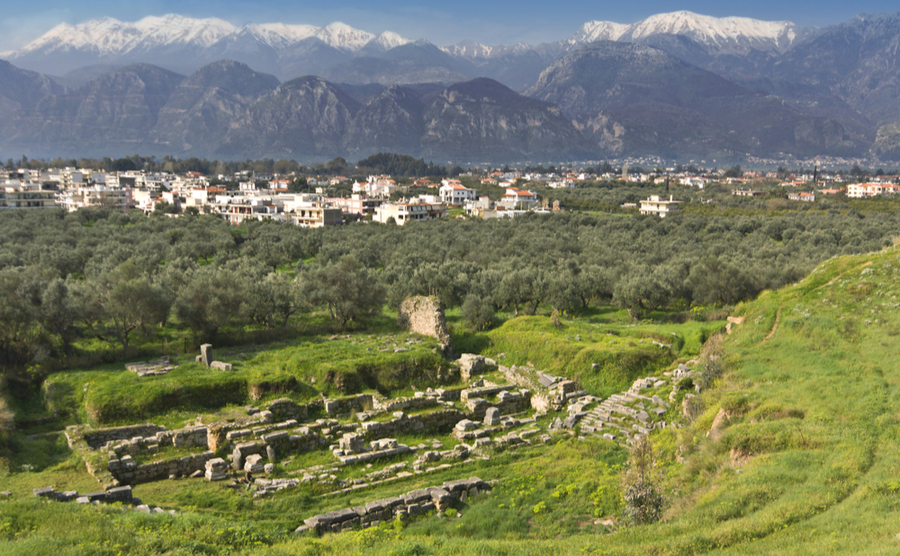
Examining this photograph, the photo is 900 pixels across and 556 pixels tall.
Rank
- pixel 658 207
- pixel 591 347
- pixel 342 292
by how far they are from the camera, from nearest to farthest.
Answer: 1. pixel 591 347
2. pixel 342 292
3. pixel 658 207

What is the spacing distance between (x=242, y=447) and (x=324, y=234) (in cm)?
7289

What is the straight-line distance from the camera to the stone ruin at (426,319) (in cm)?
3350

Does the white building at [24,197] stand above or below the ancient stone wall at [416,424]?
above

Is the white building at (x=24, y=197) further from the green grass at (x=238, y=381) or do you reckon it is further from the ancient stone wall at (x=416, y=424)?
the ancient stone wall at (x=416, y=424)

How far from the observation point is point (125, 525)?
12695 millimetres

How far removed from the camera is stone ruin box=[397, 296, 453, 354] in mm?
33500

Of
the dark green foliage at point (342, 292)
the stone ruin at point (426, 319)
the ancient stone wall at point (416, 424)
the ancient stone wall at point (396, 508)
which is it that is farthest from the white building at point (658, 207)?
the ancient stone wall at point (396, 508)

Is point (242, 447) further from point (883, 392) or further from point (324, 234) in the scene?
point (324, 234)

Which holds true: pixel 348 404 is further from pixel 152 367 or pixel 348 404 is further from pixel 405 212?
pixel 405 212

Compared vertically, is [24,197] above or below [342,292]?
above

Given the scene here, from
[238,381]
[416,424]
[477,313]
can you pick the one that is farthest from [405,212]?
[416,424]

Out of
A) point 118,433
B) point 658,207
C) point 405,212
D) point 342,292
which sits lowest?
point 118,433

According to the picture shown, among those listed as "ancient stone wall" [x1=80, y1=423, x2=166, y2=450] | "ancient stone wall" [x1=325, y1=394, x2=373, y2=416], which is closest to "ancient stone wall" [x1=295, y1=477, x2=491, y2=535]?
"ancient stone wall" [x1=325, y1=394, x2=373, y2=416]

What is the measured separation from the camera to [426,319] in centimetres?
3497
